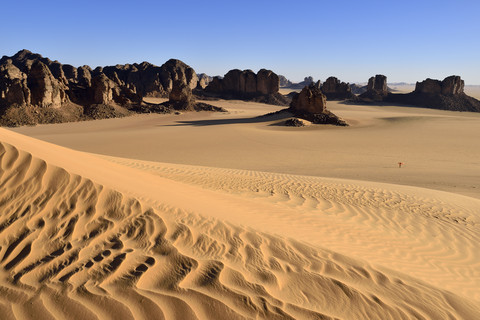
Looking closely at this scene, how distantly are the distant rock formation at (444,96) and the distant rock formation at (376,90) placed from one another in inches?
262

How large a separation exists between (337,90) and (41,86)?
6462cm

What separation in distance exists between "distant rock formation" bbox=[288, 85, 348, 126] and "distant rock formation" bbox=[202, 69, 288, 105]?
32.8 meters

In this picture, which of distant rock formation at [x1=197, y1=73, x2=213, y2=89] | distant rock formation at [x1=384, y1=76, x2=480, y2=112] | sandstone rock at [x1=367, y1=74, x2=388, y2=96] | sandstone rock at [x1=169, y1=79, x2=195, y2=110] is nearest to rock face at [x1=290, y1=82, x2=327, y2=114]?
sandstone rock at [x1=169, y1=79, x2=195, y2=110]

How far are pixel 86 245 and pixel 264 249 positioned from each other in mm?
2011

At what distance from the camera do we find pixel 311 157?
1848 centimetres

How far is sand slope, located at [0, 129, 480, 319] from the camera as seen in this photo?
2670 millimetres

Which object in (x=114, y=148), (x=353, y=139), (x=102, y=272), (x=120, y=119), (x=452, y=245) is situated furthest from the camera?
(x=120, y=119)

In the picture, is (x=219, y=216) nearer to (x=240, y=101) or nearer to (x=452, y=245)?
(x=452, y=245)

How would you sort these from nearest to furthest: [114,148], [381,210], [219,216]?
[219,216] → [381,210] → [114,148]

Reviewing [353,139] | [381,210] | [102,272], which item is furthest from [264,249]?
[353,139]

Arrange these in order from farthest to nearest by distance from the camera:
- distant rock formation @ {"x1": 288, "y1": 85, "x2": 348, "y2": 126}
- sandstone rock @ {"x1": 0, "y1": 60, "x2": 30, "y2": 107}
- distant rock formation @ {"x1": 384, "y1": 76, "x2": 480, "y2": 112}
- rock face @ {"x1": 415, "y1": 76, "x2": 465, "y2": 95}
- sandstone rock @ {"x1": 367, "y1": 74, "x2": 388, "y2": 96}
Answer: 1. sandstone rock @ {"x1": 367, "y1": 74, "x2": 388, "y2": 96}
2. rock face @ {"x1": 415, "y1": 76, "x2": 465, "y2": 95}
3. distant rock formation @ {"x1": 384, "y1": 76, "x2": 480, "y2": 112}
4. distant rock formation @ {"x1": 288, "y1": 85, "x2": 348, "y2": 126}
5. sandstone rock @ {"x1": 0, "y1": 60, "x2": 30, "y2": 107}

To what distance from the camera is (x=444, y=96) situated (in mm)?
63719

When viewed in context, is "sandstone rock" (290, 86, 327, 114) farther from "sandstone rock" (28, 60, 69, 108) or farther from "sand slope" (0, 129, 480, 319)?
"sand slope" (0, 129, 480, 319)

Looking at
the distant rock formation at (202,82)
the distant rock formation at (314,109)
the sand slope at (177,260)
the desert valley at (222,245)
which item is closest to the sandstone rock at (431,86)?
the distant rock formation at (314,109)
